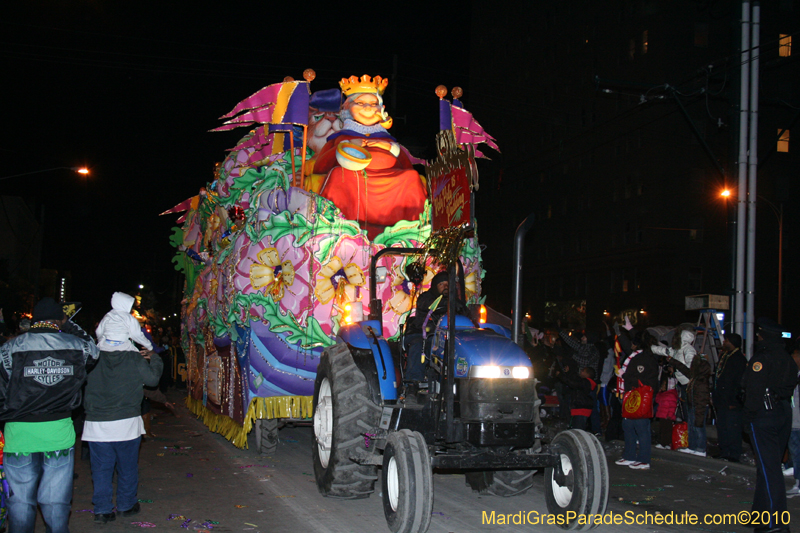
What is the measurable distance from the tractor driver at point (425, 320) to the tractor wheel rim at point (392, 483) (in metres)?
1.05

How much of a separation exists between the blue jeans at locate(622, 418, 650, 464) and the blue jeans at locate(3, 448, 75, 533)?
6833 mm

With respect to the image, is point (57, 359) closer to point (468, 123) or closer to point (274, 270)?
point (274, 270)

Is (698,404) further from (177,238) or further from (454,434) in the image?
(177,238)

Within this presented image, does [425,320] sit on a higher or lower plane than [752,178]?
lower

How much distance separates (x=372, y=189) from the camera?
30.1 feet

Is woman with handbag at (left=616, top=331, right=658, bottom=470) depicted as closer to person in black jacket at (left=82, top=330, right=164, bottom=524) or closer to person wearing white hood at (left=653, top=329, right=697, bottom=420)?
person wearing white hood at (left=653, top=329, right=697, bottom=420)

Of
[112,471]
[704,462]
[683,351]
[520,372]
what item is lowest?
[704,462]

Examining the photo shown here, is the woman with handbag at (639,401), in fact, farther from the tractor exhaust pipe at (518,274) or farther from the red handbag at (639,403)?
the tractor exhaust pipe at (518,274)

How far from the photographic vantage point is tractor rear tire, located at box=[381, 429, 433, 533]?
5004mm

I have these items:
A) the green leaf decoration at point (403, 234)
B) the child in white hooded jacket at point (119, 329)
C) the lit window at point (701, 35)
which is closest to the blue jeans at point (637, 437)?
the green leaf decoration at point (403, 234)

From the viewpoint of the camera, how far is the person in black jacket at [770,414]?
231 inches

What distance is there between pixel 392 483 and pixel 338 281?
3.61 meters

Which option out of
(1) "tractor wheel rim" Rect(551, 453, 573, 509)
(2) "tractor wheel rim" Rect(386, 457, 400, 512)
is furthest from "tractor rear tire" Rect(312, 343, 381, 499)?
(1) "tractor wheel rim" Rect(551, 453, 573, 509)

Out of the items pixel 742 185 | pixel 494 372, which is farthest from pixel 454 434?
pixel 742 185
